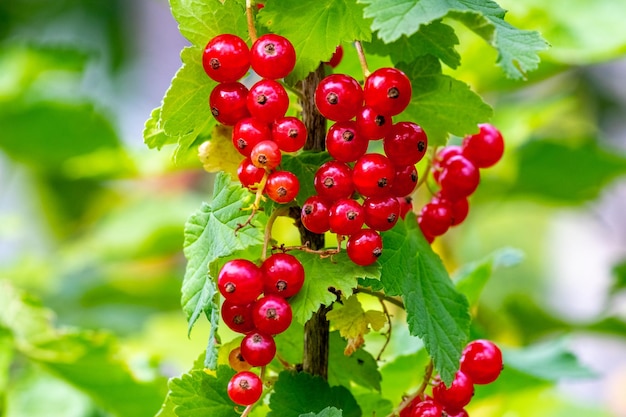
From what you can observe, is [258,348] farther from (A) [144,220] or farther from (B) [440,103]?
(A) [144,220]

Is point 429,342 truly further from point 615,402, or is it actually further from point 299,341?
point 615,402

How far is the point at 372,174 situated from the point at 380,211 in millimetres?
28

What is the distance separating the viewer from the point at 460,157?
2.02 feet

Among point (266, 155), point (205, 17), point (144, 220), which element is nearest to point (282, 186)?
point (266, 155)

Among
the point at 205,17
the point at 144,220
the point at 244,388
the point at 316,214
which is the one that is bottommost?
the point at 244,388

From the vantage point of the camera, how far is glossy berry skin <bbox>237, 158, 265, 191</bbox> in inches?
20.1

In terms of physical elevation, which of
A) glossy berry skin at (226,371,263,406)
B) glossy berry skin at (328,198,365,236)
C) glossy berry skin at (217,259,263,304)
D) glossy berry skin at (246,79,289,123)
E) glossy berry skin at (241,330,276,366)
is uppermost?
glossy berry skin at (246,79,289,123)

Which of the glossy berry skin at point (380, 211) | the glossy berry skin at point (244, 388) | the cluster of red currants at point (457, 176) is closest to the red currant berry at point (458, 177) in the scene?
the cluster of red currants at point (457, 176)

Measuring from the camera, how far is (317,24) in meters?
0.53

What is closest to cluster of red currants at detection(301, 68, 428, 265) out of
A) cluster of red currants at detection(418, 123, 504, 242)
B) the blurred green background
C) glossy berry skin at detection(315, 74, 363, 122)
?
glossy berry skin at detection(315, 74, 363, 122)

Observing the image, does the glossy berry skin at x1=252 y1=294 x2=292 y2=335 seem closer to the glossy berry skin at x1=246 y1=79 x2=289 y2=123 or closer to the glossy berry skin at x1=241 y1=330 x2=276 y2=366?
the glossy berry skin at x1=241 y1=330 x2=276 y2=366

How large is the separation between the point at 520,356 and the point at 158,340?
76cm

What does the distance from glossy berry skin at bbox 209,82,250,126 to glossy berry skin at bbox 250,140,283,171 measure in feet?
0.12

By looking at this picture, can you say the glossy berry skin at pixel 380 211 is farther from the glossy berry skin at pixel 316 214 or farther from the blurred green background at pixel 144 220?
the blurred green background at pixel 144 220
